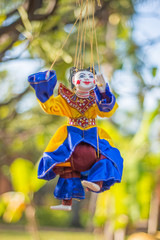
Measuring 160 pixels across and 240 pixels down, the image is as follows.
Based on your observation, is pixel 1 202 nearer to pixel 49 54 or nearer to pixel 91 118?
pixel 49 54

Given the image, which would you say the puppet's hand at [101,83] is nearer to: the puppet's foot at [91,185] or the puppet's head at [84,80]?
the puppet's head at [84,80]

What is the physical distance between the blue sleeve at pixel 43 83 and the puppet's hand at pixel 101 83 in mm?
226

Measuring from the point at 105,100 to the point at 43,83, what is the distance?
336 mm

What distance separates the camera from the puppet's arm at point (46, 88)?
1798 mm

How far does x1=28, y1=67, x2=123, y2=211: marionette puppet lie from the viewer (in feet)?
5.91

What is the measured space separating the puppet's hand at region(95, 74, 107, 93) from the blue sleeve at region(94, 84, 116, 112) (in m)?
0.02

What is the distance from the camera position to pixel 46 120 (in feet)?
16.9

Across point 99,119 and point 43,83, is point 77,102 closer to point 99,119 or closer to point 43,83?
point 43,83

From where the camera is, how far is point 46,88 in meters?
1.81

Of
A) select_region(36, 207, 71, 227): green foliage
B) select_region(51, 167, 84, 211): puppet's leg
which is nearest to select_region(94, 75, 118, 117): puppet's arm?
select_region(51, 167, 84, 211): puppet's leg

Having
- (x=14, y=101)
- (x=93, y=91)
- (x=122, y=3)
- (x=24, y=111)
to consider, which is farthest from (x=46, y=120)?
(x=93, y=91)

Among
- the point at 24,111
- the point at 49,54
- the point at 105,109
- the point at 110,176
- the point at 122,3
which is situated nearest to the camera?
the point at 110,176

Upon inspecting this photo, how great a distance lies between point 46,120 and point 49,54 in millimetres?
1578

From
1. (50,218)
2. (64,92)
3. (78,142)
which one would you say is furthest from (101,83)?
(50,218)
